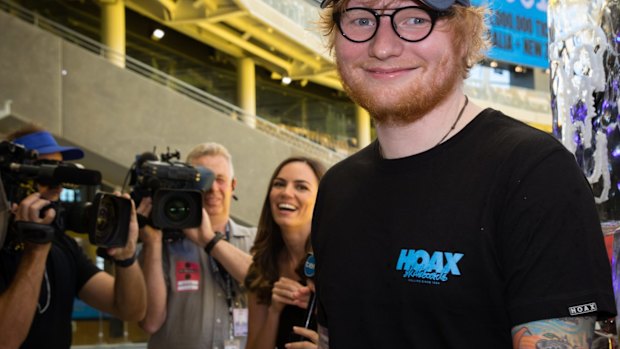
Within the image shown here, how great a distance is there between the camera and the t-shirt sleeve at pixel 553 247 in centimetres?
101

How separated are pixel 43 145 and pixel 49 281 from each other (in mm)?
588

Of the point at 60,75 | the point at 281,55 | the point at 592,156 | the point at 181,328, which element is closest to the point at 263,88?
the point at 281,55

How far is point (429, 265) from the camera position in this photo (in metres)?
1.14

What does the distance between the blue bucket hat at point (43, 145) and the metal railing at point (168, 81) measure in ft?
23.0

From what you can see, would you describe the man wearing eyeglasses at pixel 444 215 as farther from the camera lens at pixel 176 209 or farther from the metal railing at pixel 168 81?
the metal railing at pixel 168 81

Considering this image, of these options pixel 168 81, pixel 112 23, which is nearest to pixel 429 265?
pixel 168 81

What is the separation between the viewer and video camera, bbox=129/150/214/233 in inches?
121

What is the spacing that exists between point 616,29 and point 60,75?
28.5 ft

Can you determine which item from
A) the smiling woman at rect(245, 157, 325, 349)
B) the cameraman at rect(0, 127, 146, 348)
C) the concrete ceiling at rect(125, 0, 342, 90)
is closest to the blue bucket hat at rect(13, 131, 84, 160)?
the cameraman at rect(0, 127, 146, 348)

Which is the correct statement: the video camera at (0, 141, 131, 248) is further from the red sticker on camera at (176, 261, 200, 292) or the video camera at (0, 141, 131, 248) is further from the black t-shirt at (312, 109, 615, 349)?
the black t-shirt at (312, 109, 615, 349)

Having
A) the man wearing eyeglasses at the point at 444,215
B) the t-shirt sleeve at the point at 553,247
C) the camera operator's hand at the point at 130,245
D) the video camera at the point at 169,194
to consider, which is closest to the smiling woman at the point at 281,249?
the video camera at the point at 169,194

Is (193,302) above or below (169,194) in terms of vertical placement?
below

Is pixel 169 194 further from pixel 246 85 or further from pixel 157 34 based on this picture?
pixel 246 85

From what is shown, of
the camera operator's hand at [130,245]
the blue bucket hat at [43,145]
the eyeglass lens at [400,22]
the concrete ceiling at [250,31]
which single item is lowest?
the camera operator's hand at [130,245]
